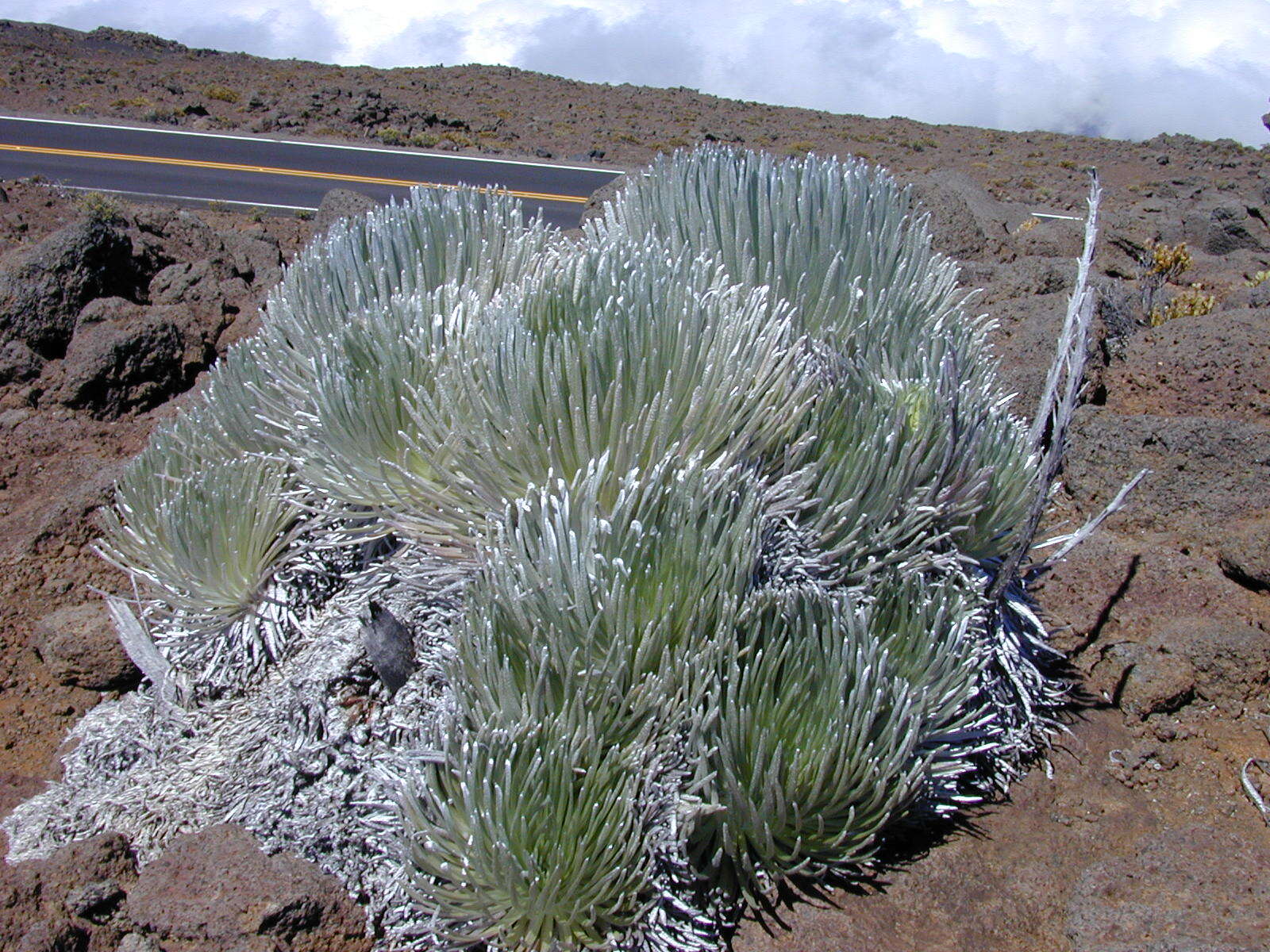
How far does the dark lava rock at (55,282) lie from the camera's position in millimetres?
4344

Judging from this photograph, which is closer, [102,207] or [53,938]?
[53,938]

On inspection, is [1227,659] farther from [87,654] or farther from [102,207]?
[102,207]

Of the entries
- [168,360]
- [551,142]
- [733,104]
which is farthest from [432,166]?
[733,104]

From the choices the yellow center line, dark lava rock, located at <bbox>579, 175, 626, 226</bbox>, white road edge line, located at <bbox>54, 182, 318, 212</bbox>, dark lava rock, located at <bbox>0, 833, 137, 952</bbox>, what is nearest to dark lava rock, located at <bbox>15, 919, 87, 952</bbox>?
dark lava rock, located at <bbox>0, 833, 137, 952</bbox>

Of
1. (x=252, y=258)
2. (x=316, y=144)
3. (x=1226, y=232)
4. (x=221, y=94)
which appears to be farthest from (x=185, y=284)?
(x=221, y=94)

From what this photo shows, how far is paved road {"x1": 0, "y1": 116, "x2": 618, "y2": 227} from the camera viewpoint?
13547 millimetres

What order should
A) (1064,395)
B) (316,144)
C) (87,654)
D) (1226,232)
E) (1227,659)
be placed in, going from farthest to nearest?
(316,144), (1226,232), (87,654), (1227,659), (1064,395)

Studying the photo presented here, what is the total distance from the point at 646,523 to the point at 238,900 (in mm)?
1131

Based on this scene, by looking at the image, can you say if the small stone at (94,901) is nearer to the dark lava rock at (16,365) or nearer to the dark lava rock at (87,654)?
the dark lava rock at (87,654)

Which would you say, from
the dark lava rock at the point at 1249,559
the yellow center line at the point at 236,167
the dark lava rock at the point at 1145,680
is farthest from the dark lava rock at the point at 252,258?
the yellow center line at the point at 236,167

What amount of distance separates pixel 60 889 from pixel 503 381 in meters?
1.46

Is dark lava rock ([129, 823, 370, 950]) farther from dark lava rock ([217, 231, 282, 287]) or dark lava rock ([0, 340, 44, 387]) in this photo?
dark lava rock ([217, 231, 282, 287])

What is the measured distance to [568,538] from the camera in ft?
6.54

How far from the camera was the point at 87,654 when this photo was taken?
2.84m
